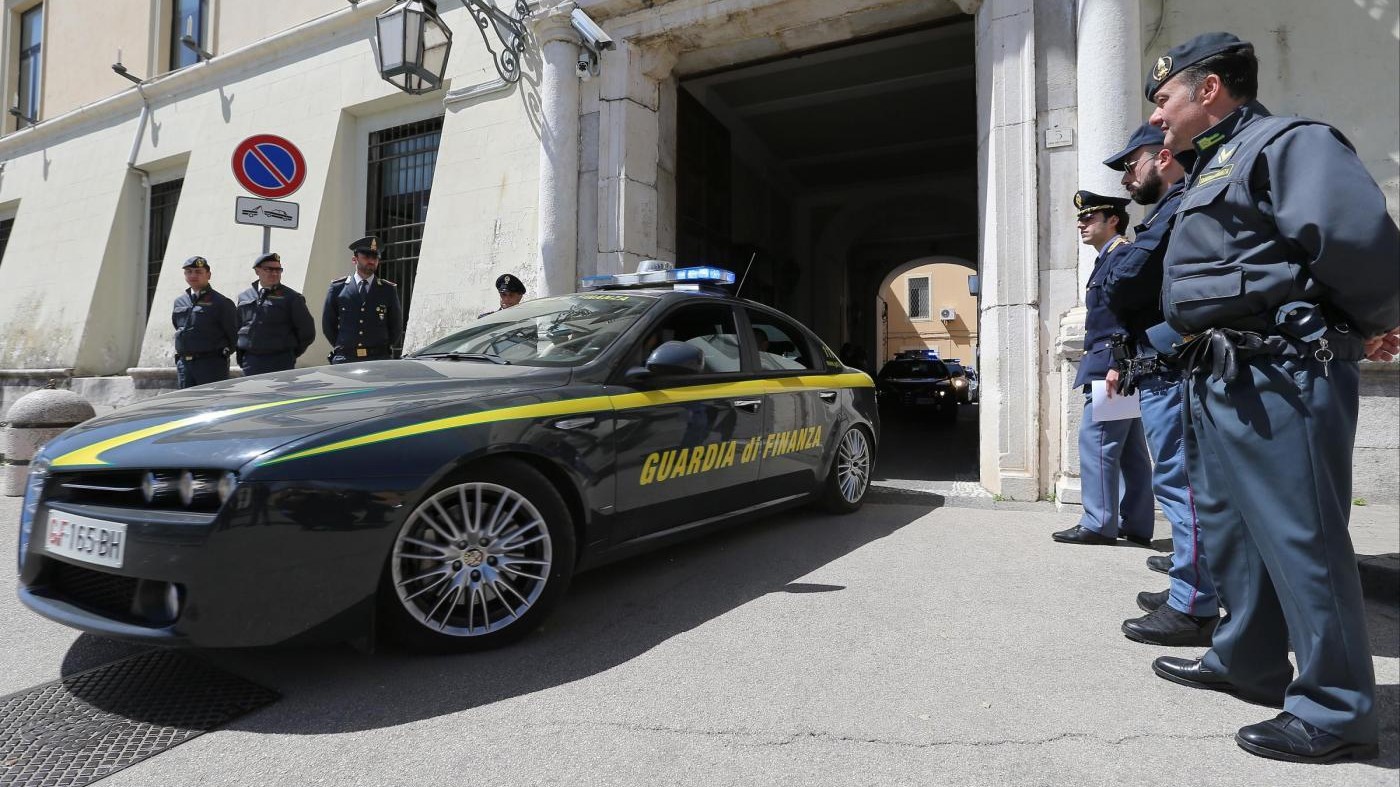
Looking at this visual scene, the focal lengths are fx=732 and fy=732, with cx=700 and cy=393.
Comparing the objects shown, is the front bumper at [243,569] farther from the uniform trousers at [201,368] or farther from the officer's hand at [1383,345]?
the uniform trousers at [201,368]

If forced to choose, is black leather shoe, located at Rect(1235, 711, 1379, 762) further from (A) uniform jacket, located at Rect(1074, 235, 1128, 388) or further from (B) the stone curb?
(A) uniform jacket, located at Rect(1074, 235, 1128, 388)

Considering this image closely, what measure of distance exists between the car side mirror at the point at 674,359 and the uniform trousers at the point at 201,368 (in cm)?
485

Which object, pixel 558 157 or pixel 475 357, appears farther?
pixel 558 157

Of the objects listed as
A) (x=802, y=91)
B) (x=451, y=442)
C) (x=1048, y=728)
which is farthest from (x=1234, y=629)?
(x=802, y=91)

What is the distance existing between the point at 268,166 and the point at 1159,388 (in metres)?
6.58

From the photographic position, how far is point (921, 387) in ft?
50.1

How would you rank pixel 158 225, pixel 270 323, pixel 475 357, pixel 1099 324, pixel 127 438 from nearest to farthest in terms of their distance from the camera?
pixel 127 438, pixel 475 357, pixel 1099 324, pixel 270 323, pixel 158 225

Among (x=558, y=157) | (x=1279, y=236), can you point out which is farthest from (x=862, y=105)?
(x=1279, y=236)

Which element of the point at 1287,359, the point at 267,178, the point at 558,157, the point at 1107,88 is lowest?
the point at 1287,359

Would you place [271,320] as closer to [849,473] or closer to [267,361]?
[267,361]

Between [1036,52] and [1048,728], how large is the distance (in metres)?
5.23

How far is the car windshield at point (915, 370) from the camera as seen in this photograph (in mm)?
15484

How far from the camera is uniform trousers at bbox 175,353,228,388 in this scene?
6.12 m

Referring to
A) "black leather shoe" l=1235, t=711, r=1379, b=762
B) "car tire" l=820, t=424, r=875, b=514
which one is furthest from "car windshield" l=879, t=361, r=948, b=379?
"black leather shoe" l=1235, t=711, r=1379, b=762
